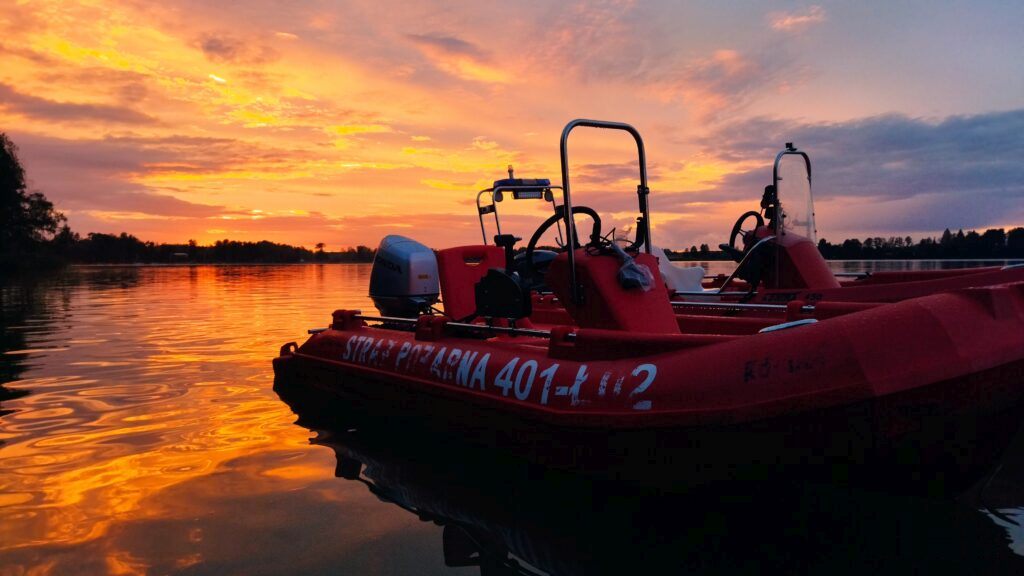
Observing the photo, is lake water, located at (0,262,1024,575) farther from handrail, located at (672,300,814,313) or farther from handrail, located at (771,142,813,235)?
handrail, located at (771,142,813,235)

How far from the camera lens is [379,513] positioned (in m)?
4.06

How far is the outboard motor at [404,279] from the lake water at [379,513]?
6.34 ft

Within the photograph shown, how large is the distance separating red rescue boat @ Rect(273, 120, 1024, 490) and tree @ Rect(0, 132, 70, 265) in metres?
65.2

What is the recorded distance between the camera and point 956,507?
400cm

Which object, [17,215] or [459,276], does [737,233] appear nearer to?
[459,276]

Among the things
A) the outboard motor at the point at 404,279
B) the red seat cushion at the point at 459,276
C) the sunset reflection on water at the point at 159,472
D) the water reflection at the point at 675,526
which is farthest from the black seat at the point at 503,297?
the outboard motor at the point at 404,279

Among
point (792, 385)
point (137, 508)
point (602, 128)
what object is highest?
point (602, 128)

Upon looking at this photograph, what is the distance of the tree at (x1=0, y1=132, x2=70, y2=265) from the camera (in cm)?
5725

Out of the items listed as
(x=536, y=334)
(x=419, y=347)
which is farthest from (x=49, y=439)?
(x=536, y=334)

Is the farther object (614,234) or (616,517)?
(614,234)

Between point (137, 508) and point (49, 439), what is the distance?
2183 millimetres

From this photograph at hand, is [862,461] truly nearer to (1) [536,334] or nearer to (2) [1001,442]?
(2) [1001,442]

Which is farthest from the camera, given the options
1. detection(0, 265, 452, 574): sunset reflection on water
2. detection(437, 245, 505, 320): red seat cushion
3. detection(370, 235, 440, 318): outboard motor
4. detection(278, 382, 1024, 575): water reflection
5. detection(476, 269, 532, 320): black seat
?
detection(370, 235, 440, 318): outboard motor

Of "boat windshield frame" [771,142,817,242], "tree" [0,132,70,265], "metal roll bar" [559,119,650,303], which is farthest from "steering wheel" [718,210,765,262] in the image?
"tree" [0,132,70,265]
